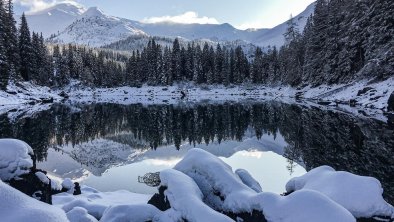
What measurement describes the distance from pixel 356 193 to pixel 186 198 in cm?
462

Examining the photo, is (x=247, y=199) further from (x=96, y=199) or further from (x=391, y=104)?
(x=391, y=104)

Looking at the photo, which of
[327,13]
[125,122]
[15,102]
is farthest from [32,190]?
[327,13]

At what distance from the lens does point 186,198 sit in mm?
9422

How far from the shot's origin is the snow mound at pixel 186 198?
840 cm

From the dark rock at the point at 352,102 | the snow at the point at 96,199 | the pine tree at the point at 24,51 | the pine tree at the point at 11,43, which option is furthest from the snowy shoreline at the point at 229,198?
the pine tree at the point at 24,51

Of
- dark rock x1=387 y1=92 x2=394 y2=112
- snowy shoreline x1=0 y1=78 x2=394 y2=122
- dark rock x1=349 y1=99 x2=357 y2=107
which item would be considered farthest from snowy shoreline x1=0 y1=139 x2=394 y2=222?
dark rock x1=349 y1=99 x2=357 y2=107

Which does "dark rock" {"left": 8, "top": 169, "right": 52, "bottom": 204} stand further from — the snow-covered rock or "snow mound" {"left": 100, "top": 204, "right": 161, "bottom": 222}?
the snow-covered rock

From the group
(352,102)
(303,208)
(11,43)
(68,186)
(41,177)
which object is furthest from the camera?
(11,43)

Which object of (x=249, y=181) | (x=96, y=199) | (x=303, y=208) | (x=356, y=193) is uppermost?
(x=303, y=208)

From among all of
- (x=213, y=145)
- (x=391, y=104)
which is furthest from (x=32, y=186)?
(x=391, y=104)

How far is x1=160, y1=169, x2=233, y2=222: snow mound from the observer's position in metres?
8.40

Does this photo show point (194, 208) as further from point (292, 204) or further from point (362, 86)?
point (362, 86)

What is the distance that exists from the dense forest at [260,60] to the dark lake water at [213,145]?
2261 centimetres

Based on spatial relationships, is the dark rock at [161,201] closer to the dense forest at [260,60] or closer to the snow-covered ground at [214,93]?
the snow-covered ground at [214,93]
